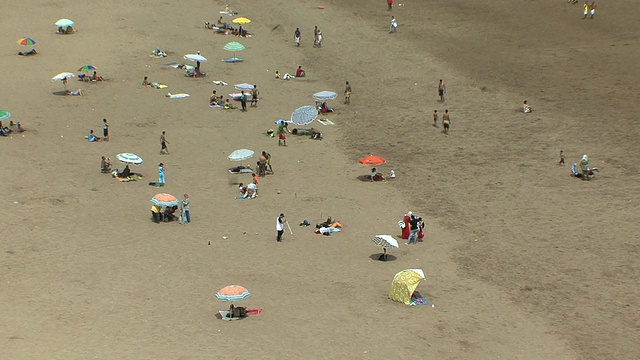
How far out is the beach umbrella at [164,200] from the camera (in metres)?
35.2

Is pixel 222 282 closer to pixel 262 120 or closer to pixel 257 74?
pixel 262 120

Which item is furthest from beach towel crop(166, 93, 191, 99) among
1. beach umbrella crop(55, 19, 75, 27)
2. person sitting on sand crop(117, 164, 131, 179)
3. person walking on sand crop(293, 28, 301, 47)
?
beach umbrella crop(55, 19, 75, 27)

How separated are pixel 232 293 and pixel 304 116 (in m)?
20.1

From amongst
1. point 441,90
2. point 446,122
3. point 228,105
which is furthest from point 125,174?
point 441,90

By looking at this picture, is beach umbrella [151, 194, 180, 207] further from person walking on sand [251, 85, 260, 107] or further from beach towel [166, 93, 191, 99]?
beach towel [166, 93, 191, 99]

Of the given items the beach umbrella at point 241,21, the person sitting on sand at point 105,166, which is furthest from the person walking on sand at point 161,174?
the beach umbrella at point 241,21

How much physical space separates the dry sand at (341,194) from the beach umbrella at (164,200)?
1065 millimetres

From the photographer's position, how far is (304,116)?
46312mm

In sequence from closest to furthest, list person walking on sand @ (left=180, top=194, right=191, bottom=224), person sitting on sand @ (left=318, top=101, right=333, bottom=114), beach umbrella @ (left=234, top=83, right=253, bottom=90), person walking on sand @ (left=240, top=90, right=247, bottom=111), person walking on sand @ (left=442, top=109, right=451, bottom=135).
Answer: person walking on sand @ (left=180, top=194, right=191, bottom=224)
person walking on sand @ (left=442, top=109, right=451, bottom=135)
person walking on sand @ (left=240, top=90, right=247, bottom=111)
person sitting on sand @ (left=318, top=101, right=333, bottom=114)
beach umbrella @ (left=234, top=83, right=253, bottom=90)

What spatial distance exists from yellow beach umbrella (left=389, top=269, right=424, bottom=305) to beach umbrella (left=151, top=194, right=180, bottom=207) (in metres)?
10.2

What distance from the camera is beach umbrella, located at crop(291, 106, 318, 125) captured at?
1822 inches

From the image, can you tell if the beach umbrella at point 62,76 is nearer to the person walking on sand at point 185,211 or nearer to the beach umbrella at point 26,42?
the beach umbrella at point 26,42

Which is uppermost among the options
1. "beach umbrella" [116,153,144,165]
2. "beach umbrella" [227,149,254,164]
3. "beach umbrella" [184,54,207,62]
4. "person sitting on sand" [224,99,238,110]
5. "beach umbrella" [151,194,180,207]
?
"beach umbrella" [184,54,207,62]

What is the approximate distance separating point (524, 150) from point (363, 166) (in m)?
7.37
